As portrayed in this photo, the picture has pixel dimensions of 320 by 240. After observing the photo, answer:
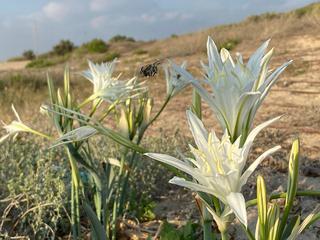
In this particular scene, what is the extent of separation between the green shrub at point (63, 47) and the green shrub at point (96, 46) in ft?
15.3

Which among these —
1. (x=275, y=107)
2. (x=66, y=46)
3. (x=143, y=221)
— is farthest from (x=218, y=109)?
(x=66, y=46)

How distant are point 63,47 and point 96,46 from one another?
5.69 m

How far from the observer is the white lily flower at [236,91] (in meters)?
1.04

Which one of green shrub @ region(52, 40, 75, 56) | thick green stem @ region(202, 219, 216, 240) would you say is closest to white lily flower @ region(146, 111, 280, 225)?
thick green stem @ region(202, 219, 216, 240)

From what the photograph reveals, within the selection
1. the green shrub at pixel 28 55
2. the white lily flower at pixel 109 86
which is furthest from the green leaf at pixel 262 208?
the green shrub at pixel 28 55

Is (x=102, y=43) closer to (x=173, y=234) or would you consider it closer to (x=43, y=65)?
(x=43, y=65)

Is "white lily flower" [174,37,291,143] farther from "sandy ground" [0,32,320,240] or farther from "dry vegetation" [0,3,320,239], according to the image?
"dry vegetation" [0,3,320,239]

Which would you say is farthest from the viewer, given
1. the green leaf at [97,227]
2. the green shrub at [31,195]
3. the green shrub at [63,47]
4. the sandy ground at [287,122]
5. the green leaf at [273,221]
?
the green shrub at [63,47]

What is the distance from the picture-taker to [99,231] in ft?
5.17

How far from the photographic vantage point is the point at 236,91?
41.6 inches

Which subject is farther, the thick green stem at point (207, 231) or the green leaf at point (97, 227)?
the green leaf at point (97, 227)

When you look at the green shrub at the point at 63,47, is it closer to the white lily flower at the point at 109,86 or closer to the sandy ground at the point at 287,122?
the sandy ground at the point at 287,122

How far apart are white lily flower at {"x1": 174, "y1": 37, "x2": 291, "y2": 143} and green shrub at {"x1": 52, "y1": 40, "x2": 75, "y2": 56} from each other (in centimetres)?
2431

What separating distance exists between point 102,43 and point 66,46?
5.29 metres
